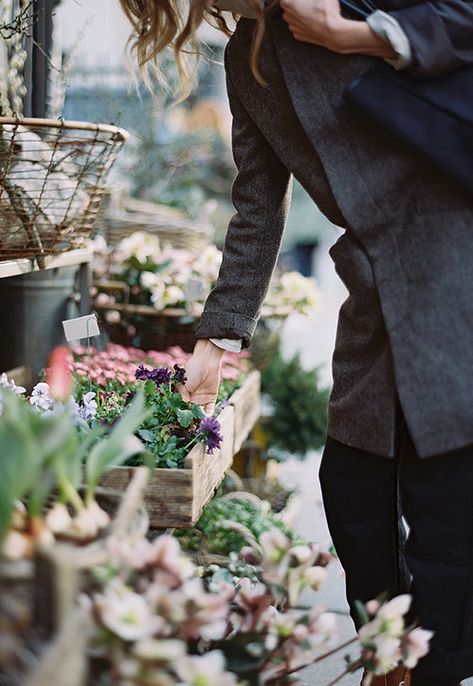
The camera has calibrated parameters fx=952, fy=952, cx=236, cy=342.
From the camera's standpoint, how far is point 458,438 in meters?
1.44

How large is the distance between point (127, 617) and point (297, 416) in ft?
9.64

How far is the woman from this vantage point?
1439 mm

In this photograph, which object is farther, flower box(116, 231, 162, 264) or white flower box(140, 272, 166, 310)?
flower box(116, 231, 162, 264)

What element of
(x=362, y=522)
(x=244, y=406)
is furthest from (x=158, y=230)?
(x=362, y=522)

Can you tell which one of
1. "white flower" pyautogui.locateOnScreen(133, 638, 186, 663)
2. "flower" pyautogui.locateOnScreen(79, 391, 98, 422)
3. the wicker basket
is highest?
"white flower" pyautogui.locateOnScreen(133, 638, 186, 663)

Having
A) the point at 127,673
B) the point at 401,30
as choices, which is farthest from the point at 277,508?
the point at 127,673

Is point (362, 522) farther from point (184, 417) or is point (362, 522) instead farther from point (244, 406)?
point (244, 406)

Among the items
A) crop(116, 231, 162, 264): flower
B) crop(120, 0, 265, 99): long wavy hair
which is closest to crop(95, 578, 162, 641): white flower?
crop(120, 0, 265, 99): long wavy hair

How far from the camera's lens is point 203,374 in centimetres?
188

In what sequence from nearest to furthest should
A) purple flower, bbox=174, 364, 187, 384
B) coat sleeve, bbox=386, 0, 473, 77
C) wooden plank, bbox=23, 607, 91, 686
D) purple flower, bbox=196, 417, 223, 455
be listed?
wooden plank, bbox=23, 607, 91, 686 → coat sleeve, bbox=386, 0, 473, 77 → purple flower, bbox=196, 417, 223, 455 → purple flower, bbox=174, 364, 187, 384

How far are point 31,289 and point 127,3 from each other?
3.99 feet

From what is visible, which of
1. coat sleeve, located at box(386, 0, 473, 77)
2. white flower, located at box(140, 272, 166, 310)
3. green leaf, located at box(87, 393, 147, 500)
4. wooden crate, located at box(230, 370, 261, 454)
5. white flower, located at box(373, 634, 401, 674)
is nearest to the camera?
green leaf, located at box(87, 393, 147, 500)

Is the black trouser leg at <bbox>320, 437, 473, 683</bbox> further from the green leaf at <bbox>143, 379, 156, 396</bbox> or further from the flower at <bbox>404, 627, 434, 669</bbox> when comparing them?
the green leaf at <bbox>143, 379, 156, 396</bbox>

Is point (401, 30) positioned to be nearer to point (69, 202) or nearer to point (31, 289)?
point (69, 202)
